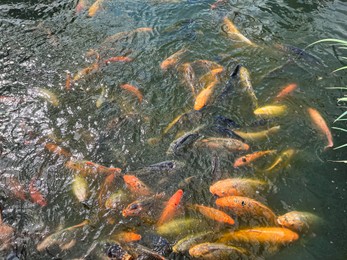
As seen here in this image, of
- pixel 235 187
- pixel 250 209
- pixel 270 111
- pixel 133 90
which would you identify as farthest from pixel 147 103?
pixel 250 209

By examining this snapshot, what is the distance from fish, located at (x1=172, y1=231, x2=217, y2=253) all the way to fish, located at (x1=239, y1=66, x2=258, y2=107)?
240cm

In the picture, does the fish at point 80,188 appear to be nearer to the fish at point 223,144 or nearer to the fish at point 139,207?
the fish at point 139,207

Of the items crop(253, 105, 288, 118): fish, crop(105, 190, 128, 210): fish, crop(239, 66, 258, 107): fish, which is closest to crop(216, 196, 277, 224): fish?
crop(105, 190, 128, 210): fish

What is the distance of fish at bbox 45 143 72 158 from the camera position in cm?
476

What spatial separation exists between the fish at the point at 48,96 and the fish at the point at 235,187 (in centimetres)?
297

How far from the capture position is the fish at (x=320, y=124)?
489cm

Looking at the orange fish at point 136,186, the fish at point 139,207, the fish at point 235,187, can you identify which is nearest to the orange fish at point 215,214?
the fish at point 235,187

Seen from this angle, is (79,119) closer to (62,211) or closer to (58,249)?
(62,211)

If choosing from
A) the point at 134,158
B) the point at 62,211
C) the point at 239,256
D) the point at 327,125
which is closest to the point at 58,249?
the point at 62,211

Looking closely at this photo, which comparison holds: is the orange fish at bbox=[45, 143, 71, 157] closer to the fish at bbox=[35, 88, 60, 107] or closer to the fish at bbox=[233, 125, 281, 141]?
the fish at bbox=[35, 88, 60, 107]

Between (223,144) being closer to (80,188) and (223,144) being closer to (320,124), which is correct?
(320,124)

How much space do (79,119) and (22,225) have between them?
1.85 metres

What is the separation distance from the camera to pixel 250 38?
22.1 feet

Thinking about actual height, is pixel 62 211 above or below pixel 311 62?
below
